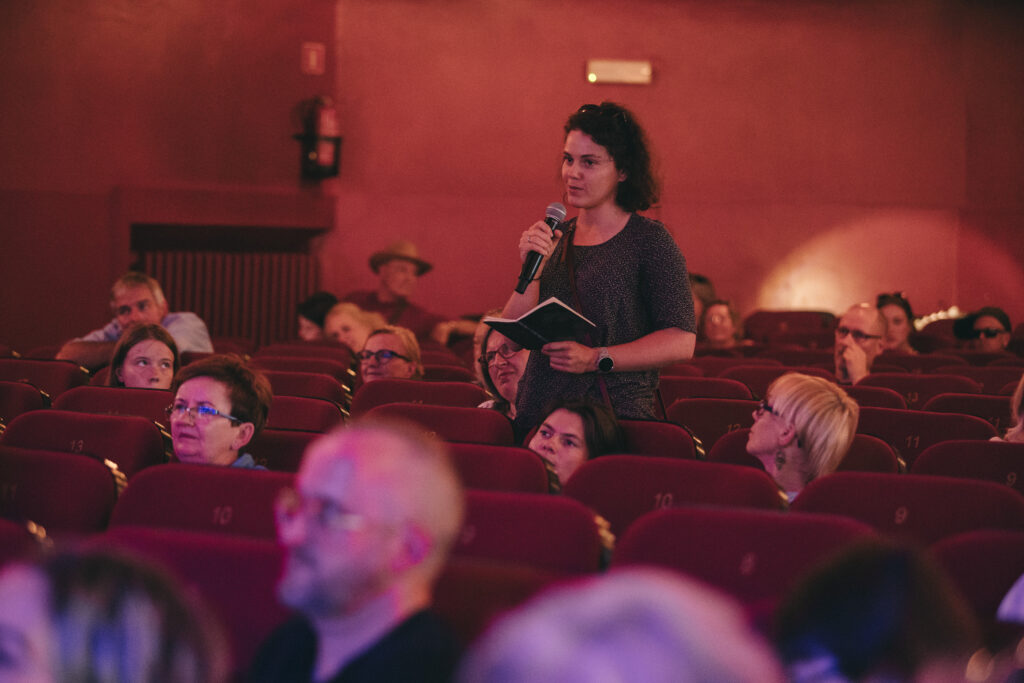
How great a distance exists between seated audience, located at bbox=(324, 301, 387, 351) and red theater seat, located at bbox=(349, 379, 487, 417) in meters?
3.14

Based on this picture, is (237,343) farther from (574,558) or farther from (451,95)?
(574,558)

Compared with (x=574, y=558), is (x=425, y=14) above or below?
above

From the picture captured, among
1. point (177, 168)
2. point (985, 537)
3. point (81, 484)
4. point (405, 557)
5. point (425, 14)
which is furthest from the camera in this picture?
point (425, 14)

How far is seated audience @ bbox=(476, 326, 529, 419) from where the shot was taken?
14.5 feet

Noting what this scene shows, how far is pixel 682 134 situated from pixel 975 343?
4018 mm

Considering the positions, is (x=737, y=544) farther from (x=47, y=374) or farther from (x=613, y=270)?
(x=47, y=374)

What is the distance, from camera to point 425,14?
11.8 metres

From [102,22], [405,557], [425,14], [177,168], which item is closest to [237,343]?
[177,168]

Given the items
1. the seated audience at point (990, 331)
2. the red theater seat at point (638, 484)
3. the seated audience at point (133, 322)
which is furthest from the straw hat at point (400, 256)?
the red theater seat at point (638, 484)

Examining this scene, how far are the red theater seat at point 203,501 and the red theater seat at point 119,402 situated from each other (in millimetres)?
1631

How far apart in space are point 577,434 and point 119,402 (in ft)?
6.23

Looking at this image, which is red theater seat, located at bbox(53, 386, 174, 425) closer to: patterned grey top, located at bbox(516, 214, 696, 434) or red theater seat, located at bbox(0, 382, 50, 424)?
red theater seat, located at bbox(0, 382, 50, 424)

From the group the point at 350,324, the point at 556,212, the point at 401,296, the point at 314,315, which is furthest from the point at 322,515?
the point at 401,296

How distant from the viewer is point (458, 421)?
3848 millimetres
